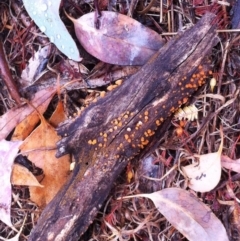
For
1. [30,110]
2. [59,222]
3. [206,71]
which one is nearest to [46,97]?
[30,110]

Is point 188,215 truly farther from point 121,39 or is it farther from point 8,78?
point 8,78

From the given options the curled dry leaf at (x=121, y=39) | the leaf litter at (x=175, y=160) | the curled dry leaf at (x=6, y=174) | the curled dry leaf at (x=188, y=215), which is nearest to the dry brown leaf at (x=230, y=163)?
the leaf litter at (x=175, y=160)

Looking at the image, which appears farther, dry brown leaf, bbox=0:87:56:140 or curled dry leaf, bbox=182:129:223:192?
dry brown leaf, bbox=0:87:56:140

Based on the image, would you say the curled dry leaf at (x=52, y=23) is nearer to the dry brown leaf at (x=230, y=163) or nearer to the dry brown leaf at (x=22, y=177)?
the dry brown leaf at (x=22, y=177)

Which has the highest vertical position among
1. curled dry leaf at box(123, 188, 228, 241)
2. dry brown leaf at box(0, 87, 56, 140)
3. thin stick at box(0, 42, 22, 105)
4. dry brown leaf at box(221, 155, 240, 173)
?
thin stick at box(0, 42, 22, 105)

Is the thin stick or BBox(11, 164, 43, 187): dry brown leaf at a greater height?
the thin stick

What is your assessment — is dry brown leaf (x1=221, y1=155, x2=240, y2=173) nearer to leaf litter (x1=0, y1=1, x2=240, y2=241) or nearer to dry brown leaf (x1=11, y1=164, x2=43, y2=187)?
leaf litter (x1=0, y1=1, x2=240, y2=241)

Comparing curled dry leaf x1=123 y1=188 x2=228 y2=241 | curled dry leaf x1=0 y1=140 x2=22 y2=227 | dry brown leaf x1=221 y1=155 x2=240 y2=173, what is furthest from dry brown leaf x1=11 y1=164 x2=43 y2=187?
dry brown leaf x1=221 y1=155 x2=240 y2=173

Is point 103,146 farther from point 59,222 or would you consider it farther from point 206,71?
point 206,71
